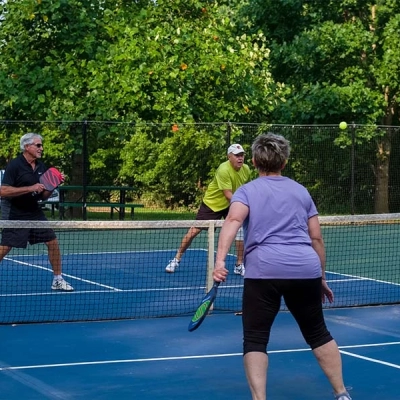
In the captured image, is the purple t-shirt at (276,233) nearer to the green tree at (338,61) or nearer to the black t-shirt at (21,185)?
the black t-shirt at (21,185)

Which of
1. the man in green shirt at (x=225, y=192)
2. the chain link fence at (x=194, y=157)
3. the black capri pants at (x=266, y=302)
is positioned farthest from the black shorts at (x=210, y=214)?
the chain link fence at (x=194, y=157)

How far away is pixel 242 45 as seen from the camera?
75.0 feet

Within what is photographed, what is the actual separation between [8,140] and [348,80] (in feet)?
29.0

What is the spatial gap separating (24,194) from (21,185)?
110 mm

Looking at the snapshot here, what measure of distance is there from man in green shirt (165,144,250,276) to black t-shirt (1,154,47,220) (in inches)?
95.8

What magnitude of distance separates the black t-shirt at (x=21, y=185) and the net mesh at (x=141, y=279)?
1.77 ft

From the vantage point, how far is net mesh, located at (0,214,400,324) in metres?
9.70

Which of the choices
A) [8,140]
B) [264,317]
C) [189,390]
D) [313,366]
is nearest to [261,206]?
[264,317]

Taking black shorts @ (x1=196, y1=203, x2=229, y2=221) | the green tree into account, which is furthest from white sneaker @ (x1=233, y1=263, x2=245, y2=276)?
the green tree

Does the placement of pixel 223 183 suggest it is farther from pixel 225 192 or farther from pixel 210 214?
pixel 210 214

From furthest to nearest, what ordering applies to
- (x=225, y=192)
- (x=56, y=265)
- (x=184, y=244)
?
(x=184, y=244) < (x=225, y=192) < (x=56, y=265)

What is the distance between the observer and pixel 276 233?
566 centimetres

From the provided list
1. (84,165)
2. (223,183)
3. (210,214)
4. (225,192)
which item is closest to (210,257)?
(225,192)

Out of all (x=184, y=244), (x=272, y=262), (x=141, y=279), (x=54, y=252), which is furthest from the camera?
(x=184, y=244)
